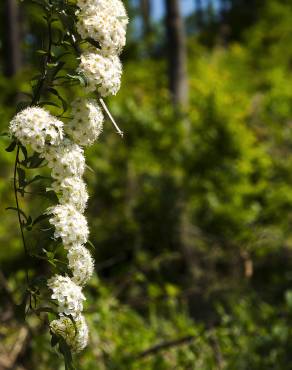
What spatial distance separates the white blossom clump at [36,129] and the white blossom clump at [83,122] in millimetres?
73

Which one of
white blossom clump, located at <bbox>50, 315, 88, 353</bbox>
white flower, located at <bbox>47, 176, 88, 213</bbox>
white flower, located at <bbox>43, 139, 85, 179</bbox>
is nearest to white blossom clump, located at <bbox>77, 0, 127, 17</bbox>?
white flower, located at <bbox>43, 139, 85, 179</bbox>

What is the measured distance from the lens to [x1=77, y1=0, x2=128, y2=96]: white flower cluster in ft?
5.97

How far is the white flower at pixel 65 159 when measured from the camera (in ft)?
5.89

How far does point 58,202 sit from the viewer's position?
1896 mm

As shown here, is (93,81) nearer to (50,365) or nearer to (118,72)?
(118,72)

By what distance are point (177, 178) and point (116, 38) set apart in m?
6.13

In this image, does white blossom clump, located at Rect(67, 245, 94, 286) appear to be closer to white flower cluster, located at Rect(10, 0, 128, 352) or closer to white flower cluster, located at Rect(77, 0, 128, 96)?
white flower cluster, located at Rect(10, 0, 128, 352)

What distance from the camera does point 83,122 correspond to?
1.86 meters

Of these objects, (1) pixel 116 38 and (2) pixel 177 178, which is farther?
(2) pixel 177 178

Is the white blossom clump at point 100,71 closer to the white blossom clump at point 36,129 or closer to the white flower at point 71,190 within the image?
the white blossom clump at point 36,129

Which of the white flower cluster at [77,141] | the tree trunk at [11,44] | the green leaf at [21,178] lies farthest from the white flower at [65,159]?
the tree trunk at [11,44]

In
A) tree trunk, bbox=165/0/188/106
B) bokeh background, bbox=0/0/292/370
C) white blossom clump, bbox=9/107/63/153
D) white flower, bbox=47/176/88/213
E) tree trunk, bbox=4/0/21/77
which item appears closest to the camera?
white blossom clump, bbox=9/107/63/153

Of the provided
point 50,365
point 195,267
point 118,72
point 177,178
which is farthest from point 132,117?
point 118,72

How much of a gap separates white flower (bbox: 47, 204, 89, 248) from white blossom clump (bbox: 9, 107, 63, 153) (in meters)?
0.19
